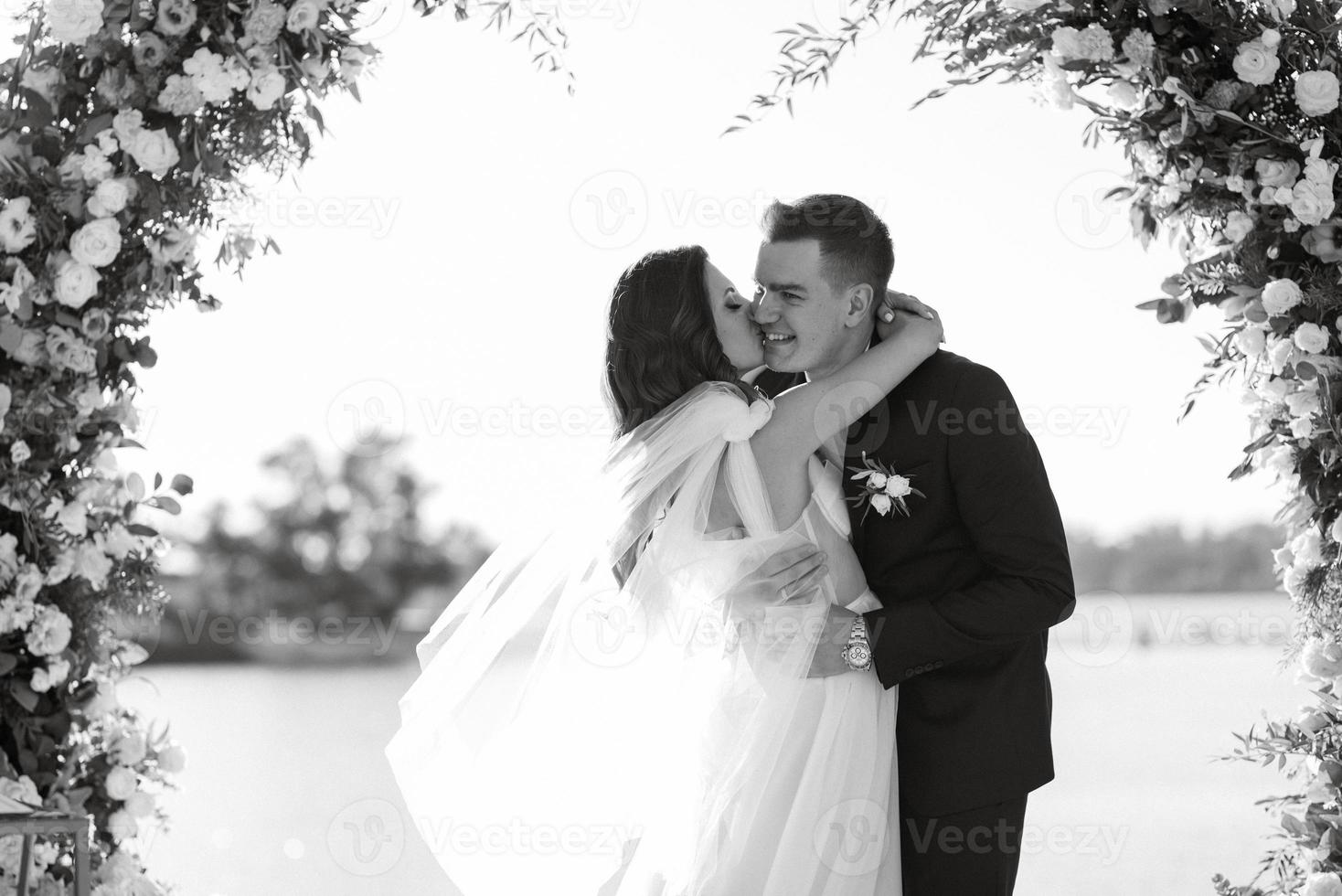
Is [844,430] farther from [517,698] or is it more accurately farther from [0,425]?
[0,425]

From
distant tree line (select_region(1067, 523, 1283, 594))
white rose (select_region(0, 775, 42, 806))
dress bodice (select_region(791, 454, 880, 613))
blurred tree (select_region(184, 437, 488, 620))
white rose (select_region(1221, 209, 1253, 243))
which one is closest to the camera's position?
white rose (select_region(0, 775, 42, 806))

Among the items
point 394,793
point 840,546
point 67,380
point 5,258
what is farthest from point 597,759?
point 394,793

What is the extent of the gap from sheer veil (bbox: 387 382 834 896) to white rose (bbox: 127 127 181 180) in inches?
46.9

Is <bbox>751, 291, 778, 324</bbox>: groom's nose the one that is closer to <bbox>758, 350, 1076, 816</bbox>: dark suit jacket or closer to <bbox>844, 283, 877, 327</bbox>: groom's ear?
<bbox>844, 283, 877, 327</bbox>: groom's ear

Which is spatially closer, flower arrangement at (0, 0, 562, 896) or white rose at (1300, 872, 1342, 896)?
flower arrangement at (0, 0, 562, 896)

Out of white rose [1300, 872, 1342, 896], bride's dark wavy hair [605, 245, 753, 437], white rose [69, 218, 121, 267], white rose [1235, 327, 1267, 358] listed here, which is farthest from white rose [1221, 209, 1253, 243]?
white rose [69, 218, 121, 267]

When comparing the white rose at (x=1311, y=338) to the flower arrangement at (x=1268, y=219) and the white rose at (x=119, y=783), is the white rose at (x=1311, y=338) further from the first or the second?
the white rose at (x=119, y=783)

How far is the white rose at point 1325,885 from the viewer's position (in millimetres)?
2979

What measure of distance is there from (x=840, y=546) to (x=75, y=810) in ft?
5.98

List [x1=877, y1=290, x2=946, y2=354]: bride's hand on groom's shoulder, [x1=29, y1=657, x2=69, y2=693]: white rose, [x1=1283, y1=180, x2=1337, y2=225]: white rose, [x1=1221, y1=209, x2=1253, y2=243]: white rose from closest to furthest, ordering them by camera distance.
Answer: [x1=29, y1=657, x2=69, y2=693]: white rose, [x1=1283, y1=180, x2=1337, y2=225]: white rose, [x1=1221, y1=209, x2=1253, y2=243]: white rose, [x1=877, y1=290, x2=946, y2=354]: bride's hand on groom's shoulder

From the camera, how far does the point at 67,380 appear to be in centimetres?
295

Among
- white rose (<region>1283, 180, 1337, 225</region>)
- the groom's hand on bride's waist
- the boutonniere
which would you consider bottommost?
the groom's hand on bride's waist

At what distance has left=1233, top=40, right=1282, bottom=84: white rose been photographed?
3.11 meters

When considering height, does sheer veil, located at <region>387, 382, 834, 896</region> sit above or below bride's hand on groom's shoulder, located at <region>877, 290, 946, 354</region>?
below
